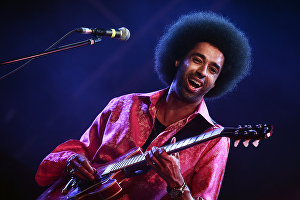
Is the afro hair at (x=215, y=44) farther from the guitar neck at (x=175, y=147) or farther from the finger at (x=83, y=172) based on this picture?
the finger at (x=83, y=172)

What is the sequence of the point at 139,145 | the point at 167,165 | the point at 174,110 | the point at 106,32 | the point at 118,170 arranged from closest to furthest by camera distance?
the point at 167,165 → the point at 118,170 → the point at 106,32 → the point at 139,145 → the point at 174,110

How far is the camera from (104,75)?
442 centimetres

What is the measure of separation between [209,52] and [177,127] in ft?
3.14

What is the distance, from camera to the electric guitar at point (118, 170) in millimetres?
1928

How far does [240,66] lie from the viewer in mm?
3332

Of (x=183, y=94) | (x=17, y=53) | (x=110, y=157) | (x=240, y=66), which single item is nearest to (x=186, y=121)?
(x=183, y=94)

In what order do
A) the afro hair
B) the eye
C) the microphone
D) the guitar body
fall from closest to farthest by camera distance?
the guitar body < the microphone < the eye < the afro hair

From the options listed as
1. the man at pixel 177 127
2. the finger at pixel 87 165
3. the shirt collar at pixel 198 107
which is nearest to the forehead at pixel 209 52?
the man at pixel 177 127

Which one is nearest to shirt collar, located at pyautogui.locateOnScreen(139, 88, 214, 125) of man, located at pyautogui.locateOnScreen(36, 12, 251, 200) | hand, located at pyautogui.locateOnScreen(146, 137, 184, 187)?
man, located at pyautogui.locateOnScreen(36, 12, 251, 200)

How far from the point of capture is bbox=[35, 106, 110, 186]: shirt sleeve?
8.63 ft

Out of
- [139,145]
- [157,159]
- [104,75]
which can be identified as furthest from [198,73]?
[104,75]

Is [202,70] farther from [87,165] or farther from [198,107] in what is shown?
[87,165]

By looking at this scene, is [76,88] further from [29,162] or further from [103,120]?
[103,120]

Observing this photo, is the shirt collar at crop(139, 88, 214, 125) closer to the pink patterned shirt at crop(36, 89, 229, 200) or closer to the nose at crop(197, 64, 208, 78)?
the pink patterned shirt at crop(36, 89, 229, 200)
